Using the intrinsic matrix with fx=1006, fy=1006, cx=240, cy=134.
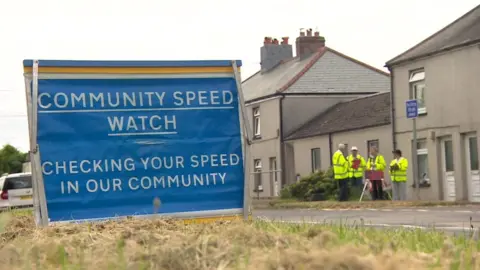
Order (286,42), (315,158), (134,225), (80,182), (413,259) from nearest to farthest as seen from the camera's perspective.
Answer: (413,259), (134,225), (80,182), (315,158), (286,42)

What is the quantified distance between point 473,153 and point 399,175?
12.7ft

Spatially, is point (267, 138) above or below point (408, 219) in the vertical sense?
above

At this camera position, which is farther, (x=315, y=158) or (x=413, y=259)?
(x=315, y=158)

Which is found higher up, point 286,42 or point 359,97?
point 286,42

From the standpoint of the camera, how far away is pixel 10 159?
143 m

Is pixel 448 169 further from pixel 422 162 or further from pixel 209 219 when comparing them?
pixel 209 219

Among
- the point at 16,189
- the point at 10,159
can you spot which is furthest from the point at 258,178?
the point at 10,159

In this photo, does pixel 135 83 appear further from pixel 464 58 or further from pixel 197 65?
pixel 464 58

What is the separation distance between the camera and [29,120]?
9539 mm

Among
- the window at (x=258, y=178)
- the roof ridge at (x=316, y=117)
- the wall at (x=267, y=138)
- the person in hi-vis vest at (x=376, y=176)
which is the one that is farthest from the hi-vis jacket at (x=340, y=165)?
the window at (x=258, y=178)

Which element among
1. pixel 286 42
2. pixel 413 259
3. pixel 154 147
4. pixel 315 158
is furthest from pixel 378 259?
pixel 286 42

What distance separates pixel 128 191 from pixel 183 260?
3713mm

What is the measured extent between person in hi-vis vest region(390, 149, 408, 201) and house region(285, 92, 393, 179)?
8441 mm

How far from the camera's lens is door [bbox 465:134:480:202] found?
33188 mm
